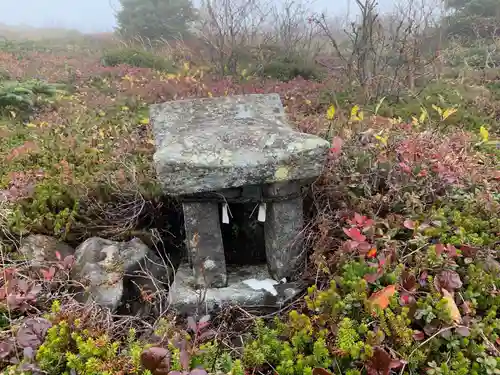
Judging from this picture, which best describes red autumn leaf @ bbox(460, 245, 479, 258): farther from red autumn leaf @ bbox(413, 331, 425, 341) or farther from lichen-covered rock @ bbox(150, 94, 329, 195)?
lichen-covered rock @ bbox(150, 94, 329, 195)

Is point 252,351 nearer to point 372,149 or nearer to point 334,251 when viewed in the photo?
point 334,251

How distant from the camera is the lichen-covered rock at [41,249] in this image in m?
3.01

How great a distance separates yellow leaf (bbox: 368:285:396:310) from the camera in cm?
223

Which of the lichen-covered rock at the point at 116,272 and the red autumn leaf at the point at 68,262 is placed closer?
the lichen-covered rock at the point at 116,272

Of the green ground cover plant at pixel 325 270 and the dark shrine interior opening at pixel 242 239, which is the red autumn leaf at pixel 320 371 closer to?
the green ground cover plant at pixel 325 270

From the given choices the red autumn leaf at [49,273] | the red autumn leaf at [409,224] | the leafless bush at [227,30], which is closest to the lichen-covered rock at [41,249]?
the red autumn leaf at [49,273]

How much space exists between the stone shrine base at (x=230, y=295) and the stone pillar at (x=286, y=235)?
0.12m

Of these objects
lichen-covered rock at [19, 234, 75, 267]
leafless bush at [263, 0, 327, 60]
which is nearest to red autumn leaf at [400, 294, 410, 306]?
lichen-covered rock at [19, 234, 75, 267]

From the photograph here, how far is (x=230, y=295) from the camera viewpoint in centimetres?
284

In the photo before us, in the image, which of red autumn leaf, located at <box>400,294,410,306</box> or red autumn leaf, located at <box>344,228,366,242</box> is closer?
red autumn leaf, located at <box>400,294,410,306</box>

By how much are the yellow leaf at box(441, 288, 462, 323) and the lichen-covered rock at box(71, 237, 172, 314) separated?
1671 mm

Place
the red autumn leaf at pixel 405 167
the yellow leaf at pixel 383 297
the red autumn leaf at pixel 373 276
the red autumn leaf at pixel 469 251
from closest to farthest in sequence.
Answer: the yellow leaf at pixel 383 297, the red autumn leaf at pixel 373 276, the red autumn leaf at pixel 469 251, the red autumn leaf at pixel 405 167

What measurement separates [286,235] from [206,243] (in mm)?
547

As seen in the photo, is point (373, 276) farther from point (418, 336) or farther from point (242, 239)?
point (242, 239)
